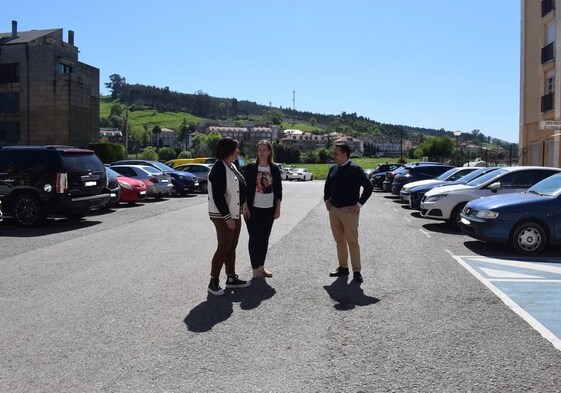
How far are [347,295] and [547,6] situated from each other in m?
27.8

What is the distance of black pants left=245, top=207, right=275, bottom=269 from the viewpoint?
23.0ft

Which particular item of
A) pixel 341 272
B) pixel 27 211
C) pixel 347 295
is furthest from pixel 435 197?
pixel 27 211

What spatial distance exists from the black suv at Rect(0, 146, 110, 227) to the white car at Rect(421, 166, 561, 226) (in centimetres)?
844

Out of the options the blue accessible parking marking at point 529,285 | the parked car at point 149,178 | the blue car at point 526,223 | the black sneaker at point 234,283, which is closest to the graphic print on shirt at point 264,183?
the black sneaker at point 234,283

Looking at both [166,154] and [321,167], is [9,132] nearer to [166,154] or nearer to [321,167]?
[321,167]

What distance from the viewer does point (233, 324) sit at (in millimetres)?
5266

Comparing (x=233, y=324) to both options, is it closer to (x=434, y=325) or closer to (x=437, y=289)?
(x=434, y=325)

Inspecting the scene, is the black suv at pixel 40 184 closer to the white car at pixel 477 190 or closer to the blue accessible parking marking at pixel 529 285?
the white car at pixel 477 190

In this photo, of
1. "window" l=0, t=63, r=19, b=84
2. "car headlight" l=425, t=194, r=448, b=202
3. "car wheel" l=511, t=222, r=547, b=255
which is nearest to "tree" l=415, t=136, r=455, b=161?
"window" l=0, t=63, r=19, b=84

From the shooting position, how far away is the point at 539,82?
29.6m

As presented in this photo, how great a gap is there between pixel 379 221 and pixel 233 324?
10.1m

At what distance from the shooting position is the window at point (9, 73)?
55.2 metres

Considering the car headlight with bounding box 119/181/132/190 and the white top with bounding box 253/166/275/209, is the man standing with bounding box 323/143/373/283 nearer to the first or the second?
the white top with bounding box 253/166/275/209

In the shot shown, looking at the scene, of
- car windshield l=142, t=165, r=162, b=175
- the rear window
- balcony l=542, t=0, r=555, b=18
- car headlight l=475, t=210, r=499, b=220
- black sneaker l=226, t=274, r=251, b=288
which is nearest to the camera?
black sneaker l=226, t=274, r=251, b=288
